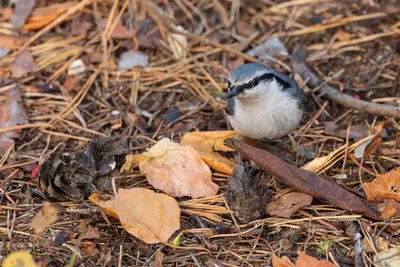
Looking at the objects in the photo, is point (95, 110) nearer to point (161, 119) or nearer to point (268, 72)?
point (161, 119)

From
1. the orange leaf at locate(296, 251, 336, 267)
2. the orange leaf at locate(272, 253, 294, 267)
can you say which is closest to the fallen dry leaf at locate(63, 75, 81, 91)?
the orange leaf at locate(272, 253, 294, 267)

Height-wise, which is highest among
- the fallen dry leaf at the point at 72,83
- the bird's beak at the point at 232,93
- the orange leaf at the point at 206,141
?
the bird's beak at the point at 232,93

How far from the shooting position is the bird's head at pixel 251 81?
385 cm

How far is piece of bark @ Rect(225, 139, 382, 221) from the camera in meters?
3.34

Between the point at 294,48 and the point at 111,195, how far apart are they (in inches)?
89.0

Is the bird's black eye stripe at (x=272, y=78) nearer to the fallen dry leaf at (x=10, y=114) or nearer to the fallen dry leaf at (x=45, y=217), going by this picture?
the fallen dry leaf at (x=45, y=217)

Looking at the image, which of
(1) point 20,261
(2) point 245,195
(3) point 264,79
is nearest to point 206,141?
(3) point 264,79

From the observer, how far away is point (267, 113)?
4027 mm

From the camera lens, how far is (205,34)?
5.34 meters

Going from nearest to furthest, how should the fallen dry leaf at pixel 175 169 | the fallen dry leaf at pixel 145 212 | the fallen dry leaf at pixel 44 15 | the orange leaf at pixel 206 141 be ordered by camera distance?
the fallen dry leaf at pixel 145 212 < the fallen dry leaf at pixel 175 169 < the orange leaf at pixel 206 141 < the fallen dry leaf at pixel 44 15

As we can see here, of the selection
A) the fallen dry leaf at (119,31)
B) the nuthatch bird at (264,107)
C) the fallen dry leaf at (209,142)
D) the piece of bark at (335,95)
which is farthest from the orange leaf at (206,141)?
the fallen dry leaf at (119,31)

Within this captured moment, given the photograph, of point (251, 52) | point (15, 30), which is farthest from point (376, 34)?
point (15, 30)

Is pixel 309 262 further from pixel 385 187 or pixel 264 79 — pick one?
pixel 264 79

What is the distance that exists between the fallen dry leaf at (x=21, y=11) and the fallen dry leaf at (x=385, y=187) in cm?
343
